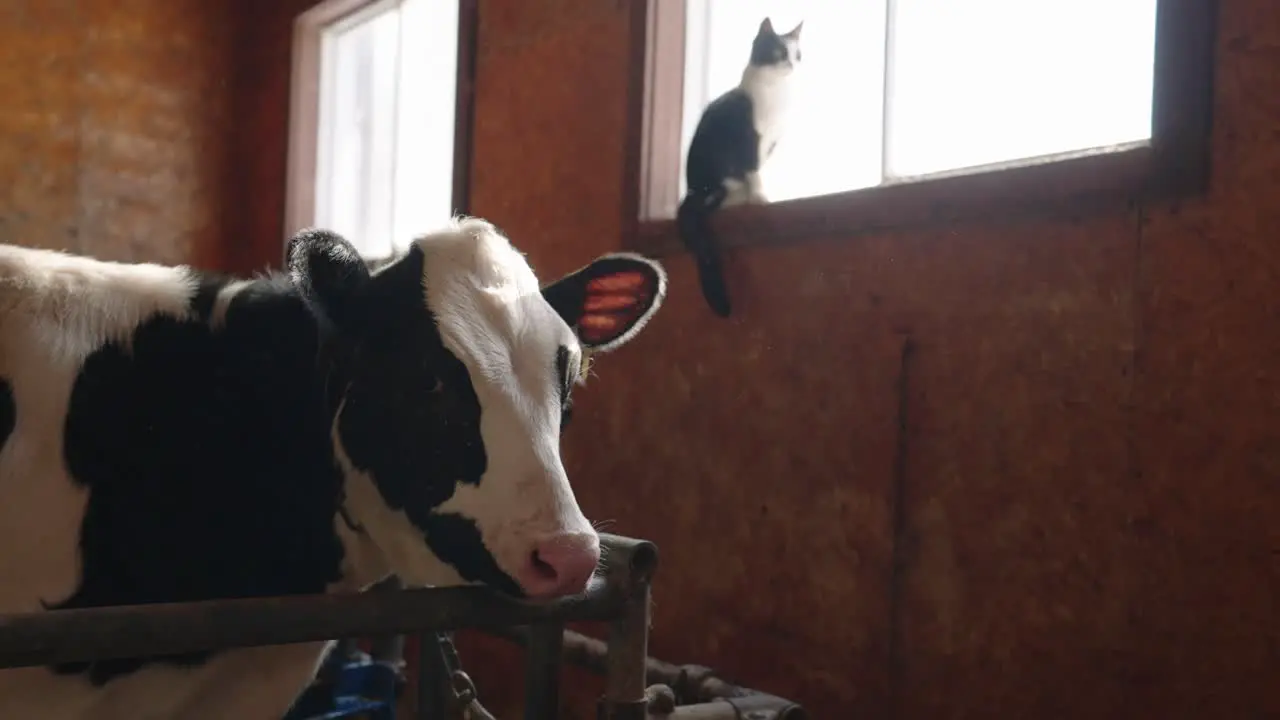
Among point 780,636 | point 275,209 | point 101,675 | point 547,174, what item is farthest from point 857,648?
point 275,209

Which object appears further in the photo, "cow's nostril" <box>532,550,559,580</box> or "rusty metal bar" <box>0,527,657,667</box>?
"cow's nostril" <box>532,550,559,580</box>

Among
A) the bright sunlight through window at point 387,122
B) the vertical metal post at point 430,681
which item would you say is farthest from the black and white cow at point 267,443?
the bright sunlight through window at point 387,122

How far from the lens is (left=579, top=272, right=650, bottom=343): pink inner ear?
154 cm

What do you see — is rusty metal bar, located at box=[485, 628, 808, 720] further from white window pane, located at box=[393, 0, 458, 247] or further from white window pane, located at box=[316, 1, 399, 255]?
white window pane, located at box=[316, 1, 399, 255]

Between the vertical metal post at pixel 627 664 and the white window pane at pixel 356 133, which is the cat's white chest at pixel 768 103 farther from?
the white window pane at pixel 356 133

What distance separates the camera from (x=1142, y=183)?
1540mm

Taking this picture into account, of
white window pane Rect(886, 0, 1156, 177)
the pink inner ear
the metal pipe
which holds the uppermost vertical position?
white window pane Rect(886, 0, 1156, 177)

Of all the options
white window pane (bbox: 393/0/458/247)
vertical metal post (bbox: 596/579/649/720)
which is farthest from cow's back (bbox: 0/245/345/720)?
white window pane (bbox: 393/0/458/247)

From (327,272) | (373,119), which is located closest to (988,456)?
(327,272)

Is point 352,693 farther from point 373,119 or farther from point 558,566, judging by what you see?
point 373,119

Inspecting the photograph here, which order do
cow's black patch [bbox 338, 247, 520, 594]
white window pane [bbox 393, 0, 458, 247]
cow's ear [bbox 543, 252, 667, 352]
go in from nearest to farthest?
cow's black patch [bbox 338, 247, 520, 594] < cow's ear [bbox 543, 252, 667, 352] < white window pane [bbox 393, 0, 458, 247]

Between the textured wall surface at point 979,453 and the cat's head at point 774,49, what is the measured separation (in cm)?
40

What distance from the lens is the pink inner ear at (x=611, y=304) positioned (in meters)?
1.54

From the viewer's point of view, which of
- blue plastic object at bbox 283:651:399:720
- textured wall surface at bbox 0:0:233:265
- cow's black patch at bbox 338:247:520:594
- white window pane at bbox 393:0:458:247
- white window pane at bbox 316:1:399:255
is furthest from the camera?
white window pane at bbox 316:1:399:255
